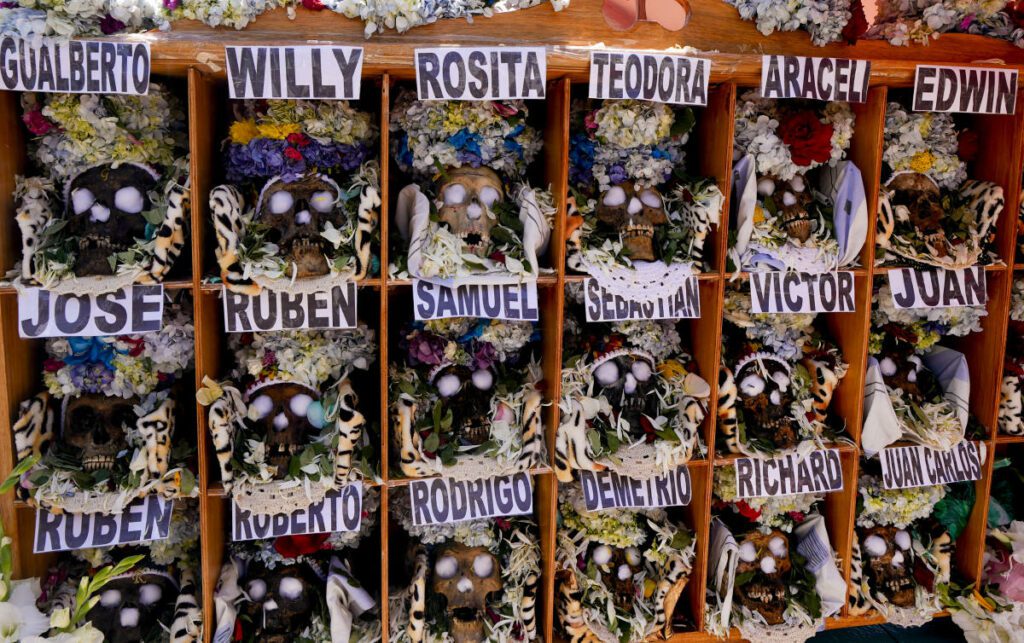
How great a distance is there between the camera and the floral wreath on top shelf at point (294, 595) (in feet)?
7.86

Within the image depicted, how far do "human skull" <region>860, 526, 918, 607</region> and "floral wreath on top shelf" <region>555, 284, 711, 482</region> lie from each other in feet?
2.70

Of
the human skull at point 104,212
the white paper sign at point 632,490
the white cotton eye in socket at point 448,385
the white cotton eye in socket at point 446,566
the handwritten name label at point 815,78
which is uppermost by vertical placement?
the handwritten name label at point 815,78

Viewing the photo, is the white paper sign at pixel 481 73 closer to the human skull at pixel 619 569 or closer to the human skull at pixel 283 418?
the human skull at pixel 283 418

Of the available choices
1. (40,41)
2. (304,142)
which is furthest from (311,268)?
(40,41)

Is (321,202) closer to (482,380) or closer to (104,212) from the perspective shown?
(104,212)

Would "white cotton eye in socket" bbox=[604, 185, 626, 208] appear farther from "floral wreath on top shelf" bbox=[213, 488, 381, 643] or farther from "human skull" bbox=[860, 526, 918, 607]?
"human skull" bbox=[860, 526, 918, 607]

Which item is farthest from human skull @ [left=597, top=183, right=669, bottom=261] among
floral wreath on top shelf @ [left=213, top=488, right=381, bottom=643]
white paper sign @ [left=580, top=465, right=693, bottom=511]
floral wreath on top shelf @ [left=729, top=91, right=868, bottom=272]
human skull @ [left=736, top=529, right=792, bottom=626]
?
floral wreath on top shelf @ [left=213, top=488, right=381, bottom=643]

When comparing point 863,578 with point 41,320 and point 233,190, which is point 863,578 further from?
point 41,320

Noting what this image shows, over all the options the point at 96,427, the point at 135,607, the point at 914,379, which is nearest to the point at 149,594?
the point at 135,607

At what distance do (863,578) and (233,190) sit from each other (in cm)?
255

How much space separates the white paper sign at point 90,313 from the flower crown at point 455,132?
0.88 m

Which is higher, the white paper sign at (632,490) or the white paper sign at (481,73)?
the white paper sign at (481,73)

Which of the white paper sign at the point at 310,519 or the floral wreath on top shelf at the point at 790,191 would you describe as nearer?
the white paper sign at the point at 310,519

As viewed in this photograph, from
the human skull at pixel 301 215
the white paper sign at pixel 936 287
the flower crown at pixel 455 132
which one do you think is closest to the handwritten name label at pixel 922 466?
the white paper sign at pixel 936 287
